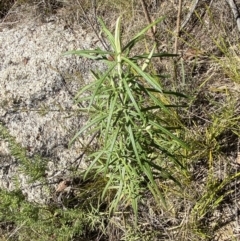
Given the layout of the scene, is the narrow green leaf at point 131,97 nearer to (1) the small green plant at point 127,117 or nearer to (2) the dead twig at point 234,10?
(1) the small green plant at point 127,117

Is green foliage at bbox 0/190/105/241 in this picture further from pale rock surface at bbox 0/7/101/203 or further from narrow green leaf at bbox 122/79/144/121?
narrow green leaf at bbox 122/79/144/121

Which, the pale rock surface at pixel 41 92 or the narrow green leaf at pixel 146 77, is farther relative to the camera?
the pale rock surface at pixel 41 92

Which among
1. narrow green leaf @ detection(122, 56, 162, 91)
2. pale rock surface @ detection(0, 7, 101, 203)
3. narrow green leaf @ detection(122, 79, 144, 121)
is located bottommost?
pale rock surface @ detection(0, 7, 101, 203)

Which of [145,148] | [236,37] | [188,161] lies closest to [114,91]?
[145,148]

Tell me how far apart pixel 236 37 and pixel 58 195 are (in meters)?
1.61

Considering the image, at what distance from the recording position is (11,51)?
370cm

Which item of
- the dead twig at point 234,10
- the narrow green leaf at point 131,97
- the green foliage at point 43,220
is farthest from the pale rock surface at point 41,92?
the narrow green leaf at point 131,97

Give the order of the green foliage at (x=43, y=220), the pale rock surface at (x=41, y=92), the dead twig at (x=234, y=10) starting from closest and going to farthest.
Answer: the green foliage at (x=43, y=220)
the dead twig at (x=234, y=10)
the pale rock surface at (x=41, y=92)

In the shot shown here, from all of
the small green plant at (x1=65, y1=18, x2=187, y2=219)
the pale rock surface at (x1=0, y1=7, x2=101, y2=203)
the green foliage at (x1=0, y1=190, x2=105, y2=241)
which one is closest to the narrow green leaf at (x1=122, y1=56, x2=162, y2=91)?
the small green plant at (x1=65, y1=18, x2=187, y2=219)

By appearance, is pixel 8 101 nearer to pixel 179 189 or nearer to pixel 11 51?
pixel 11 51

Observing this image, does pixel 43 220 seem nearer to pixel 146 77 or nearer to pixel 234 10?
pixel 146 77

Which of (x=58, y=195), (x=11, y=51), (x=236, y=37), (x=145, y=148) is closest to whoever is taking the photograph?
(x=145, y=148)

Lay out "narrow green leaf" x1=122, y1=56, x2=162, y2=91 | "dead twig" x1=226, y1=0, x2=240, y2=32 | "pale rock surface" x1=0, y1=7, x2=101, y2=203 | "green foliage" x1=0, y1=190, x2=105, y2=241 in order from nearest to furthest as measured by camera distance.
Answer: "narrow green leaf" x1=122, y1=56, x2=162, y2=91, "green foliage" x1=0, y1=190, x2=105, y2=241, "dead twig" x1=226, y1=0, x2=240, y2=32, "pale rock surface" x1=0, y1=7, x2=101, y2=203

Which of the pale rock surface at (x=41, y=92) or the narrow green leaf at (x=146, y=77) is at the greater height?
the narrow green leaf at (x=146, y=77)
